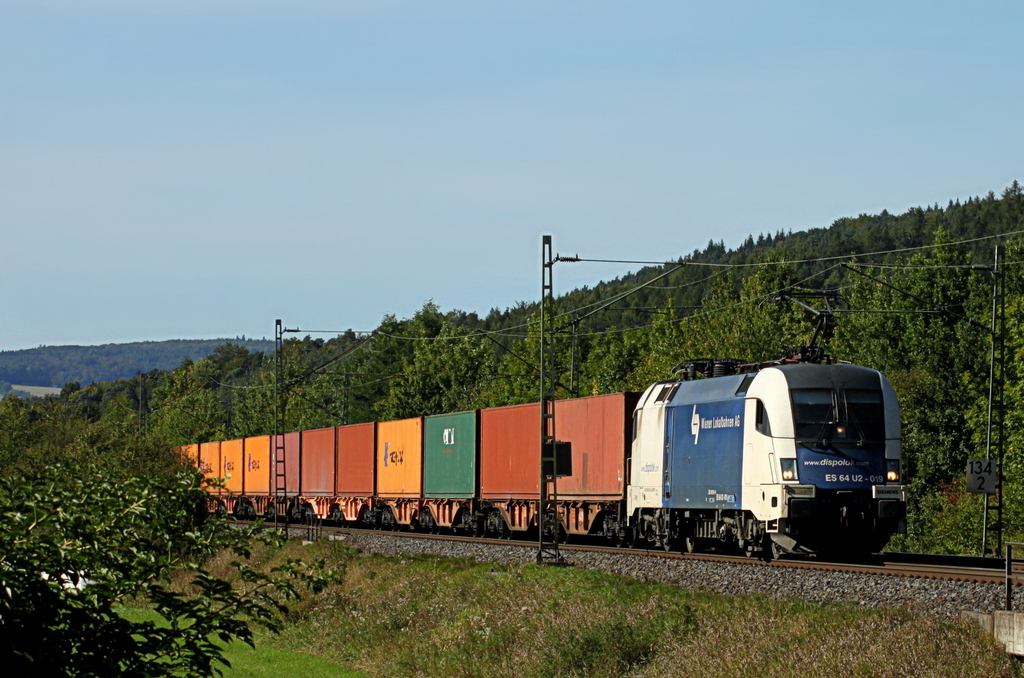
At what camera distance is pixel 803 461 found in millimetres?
20875

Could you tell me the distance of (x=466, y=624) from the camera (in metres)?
20.4

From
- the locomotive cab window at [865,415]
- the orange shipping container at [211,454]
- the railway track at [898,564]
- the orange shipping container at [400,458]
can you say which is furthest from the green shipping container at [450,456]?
the orange shipping container at [211,454]

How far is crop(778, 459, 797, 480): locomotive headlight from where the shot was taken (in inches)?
820

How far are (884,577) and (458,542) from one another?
52.9 feet

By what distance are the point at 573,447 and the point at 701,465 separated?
7.32 meters

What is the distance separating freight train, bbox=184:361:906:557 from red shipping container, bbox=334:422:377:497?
4418 millimetres

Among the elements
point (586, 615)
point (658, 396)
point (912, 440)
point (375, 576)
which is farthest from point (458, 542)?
point (912, 440)

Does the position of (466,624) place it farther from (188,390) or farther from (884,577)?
(188,390)

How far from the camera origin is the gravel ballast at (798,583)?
1609 centimetres

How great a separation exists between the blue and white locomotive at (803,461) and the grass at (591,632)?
2916mm

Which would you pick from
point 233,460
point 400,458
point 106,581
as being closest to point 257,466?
point 233,460

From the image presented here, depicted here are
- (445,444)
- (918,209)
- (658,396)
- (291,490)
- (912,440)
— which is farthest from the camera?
(918,209)

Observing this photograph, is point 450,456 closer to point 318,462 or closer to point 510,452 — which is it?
point 510,452

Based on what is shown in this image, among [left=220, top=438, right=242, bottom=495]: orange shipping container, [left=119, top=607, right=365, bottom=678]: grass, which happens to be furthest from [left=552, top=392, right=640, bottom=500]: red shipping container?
[left=220, top=438, right=242, bottom=495]: orange shipping container
